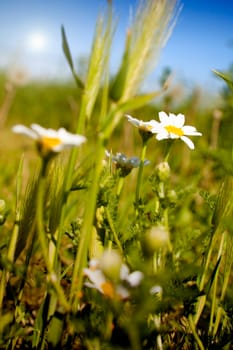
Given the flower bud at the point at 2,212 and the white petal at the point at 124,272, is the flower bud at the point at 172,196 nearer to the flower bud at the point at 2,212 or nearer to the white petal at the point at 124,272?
the white petal at the point at 124,272

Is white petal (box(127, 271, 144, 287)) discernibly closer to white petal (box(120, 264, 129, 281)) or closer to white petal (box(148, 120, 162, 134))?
white petal (box(120, 264, 129, 281))

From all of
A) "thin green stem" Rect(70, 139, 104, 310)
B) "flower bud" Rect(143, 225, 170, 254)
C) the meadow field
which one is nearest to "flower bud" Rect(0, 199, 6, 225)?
the meadow field

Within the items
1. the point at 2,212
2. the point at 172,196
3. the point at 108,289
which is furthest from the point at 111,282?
the point at 2,212

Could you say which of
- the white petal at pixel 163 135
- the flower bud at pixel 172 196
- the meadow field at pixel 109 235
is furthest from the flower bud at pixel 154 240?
the white petal at pixel 163 135

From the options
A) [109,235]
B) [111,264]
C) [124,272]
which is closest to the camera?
[111,264]

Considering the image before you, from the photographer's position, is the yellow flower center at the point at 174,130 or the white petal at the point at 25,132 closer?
the white petal at the point at 25,132

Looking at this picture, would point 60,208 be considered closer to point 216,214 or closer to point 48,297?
point 48,297

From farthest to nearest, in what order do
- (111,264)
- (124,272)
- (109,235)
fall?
(109,235)
(124,272)
(111,264)

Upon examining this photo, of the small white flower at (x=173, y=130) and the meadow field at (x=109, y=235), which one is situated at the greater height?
the small white flower at (x=173, y=130)

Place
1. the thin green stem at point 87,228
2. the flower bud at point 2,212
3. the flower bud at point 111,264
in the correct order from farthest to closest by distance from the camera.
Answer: the flower bud at point 2,212 → the thin green stem at point 87,228 → the flower bud at point 111,264

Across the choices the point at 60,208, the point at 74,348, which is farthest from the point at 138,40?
the point at 74,348

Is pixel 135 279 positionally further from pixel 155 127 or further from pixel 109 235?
pixel 155 127
